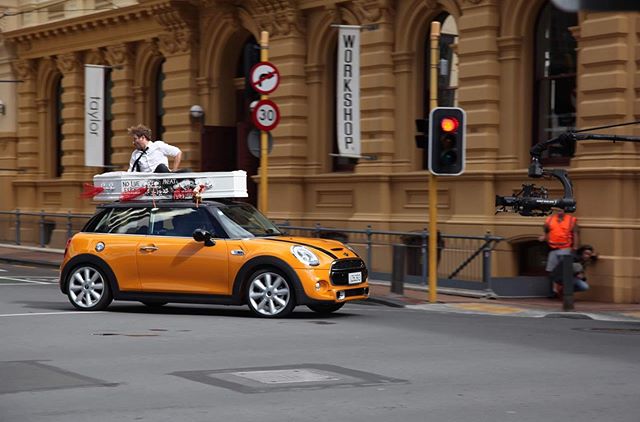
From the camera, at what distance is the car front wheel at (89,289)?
1692 centimetres

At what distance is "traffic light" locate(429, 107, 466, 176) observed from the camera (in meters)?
19.2

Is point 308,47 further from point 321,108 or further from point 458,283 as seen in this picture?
point 458,283

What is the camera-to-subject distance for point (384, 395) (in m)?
9.65

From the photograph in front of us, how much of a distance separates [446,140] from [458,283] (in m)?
3.57

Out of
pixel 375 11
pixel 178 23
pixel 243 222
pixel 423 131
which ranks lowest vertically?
pixel 243 222

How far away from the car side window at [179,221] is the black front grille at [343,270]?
1.66 m

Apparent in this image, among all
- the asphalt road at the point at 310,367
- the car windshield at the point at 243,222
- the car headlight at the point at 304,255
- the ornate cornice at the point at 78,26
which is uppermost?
the ornate cornice at the point at 78,26

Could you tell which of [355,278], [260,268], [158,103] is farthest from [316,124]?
[260,268]

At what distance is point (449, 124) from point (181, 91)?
1492 cm

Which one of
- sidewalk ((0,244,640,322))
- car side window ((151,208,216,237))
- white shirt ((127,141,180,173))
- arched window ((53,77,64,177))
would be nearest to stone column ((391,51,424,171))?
sidewalk ((0,244,640,322))

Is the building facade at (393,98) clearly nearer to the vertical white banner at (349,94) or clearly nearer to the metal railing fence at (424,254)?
the vertical white banner at (349,94)

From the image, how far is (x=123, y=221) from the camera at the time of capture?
56.2 feet

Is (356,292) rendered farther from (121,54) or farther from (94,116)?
(121,54)

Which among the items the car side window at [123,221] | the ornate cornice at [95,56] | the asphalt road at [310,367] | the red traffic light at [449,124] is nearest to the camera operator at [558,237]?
the red traffic light at [449,124]
